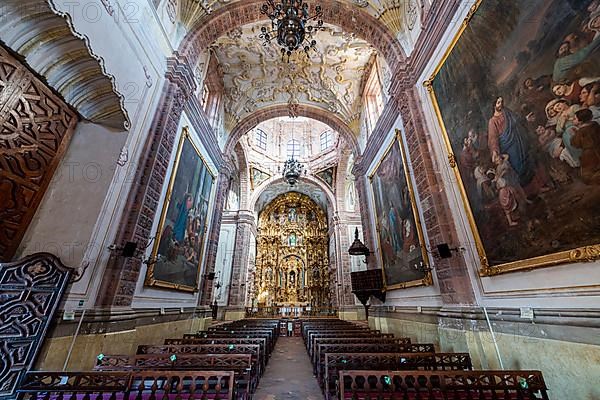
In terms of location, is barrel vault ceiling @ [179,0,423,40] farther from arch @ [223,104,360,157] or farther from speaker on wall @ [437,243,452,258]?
speaker on wall @ [437,243,452,258]

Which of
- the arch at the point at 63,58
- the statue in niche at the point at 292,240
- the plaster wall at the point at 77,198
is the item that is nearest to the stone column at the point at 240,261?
the statue in niche at the point at 292,240

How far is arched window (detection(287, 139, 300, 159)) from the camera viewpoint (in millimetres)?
18520

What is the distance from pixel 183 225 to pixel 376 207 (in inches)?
239

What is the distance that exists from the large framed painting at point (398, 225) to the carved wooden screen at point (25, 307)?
20.8 feet

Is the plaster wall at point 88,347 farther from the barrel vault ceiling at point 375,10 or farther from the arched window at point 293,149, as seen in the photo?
the arched window at point 293,149

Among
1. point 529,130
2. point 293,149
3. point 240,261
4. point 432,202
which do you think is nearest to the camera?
point 529,130

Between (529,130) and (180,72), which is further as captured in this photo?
(180,72)

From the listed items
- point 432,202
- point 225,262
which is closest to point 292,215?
point 225,262

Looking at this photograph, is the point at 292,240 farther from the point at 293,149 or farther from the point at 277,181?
the point at 293,149

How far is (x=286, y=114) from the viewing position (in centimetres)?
1202

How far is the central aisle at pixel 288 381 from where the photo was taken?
12.3 feet

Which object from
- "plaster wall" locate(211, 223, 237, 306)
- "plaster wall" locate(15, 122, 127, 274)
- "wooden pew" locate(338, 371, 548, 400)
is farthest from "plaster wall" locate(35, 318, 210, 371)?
"plaster wall" locate(211, 223, 237, 306)

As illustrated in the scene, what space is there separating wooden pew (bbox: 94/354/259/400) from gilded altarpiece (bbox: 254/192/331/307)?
1719 centimetres

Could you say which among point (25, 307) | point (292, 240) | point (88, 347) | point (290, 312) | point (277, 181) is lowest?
point (88, 347)
